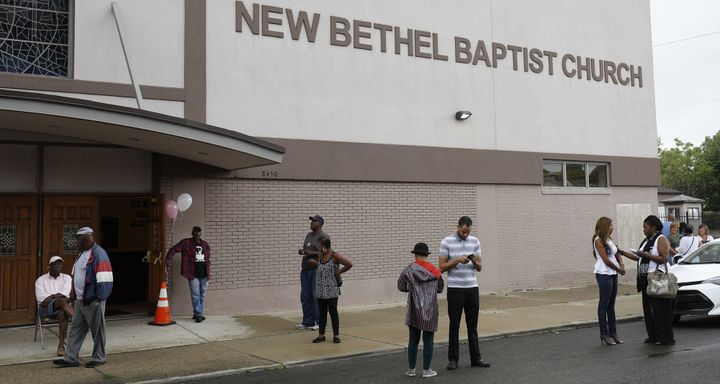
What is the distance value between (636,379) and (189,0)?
9.99 meters

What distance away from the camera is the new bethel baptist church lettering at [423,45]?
13.6 m

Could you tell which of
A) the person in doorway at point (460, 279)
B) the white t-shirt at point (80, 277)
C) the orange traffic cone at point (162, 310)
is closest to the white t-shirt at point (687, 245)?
the person in doorway at point (460, 279)

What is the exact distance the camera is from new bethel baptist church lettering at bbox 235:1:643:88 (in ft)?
44.5

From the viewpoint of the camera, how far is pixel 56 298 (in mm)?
9320

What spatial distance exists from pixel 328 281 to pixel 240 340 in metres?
1.77

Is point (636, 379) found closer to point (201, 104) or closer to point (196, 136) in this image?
point (196, 136)

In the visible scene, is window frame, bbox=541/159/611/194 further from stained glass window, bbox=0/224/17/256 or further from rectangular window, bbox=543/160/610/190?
stained glass window, bbox=0/224/17/256

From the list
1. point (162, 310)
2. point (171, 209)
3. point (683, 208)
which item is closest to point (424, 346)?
point (162, 310)

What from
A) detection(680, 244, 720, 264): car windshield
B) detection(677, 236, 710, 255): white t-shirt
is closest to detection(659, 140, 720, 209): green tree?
detection(677, 236, 710, 255): white t-shirt

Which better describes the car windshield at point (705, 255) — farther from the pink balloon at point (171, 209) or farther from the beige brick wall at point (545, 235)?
the pink balloon at point (171, 209)

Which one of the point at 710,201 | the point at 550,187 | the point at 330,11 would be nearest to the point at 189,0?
the point at 330,11

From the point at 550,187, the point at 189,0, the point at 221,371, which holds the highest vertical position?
the point at 189,0

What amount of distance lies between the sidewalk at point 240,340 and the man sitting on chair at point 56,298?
0.45 meters

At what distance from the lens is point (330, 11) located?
14344 millimetres
